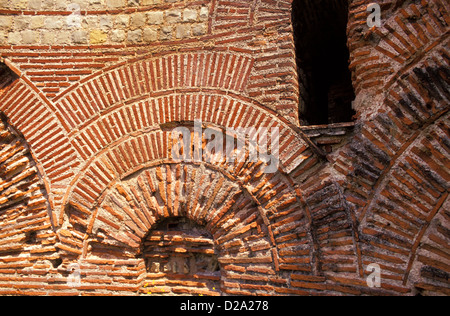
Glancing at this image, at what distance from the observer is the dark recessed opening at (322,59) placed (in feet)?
13.6

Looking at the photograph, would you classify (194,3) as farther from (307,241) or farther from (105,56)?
(307,241)

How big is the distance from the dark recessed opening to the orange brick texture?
17.0 inches

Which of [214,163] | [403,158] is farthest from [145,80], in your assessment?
[403,158]

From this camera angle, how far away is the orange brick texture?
3.10 meters

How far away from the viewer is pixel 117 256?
3.81 m

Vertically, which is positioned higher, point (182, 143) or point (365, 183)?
point (182, 143)

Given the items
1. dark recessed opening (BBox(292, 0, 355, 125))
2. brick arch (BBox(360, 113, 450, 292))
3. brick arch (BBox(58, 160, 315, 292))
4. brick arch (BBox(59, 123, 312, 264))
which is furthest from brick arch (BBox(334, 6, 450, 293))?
brick arch (BBox(59, 123, 312, 264))

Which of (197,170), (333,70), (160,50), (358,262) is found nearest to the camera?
(358,262)

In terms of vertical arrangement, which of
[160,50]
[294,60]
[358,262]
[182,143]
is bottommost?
[358,262]

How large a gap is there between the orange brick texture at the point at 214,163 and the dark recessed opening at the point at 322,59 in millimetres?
432

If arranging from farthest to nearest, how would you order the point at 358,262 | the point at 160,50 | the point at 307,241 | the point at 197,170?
the point at 160,50
the point at 197,170
the point at 307,241
the point at 358,262

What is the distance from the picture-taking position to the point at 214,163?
3705 millimetres

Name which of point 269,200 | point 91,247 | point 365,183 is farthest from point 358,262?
point 91,247

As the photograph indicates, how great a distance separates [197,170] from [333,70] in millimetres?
2528
